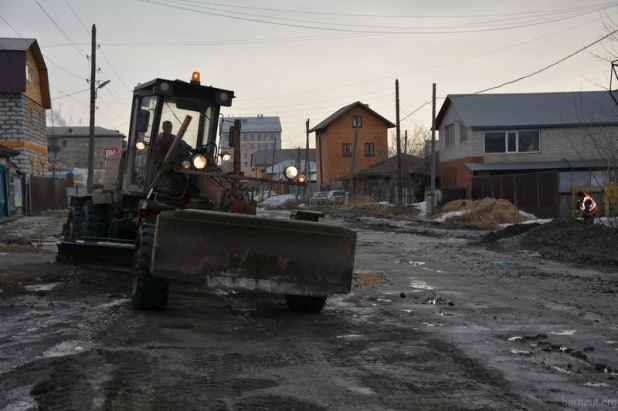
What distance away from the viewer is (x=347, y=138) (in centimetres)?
7931

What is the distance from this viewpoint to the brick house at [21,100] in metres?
38.2

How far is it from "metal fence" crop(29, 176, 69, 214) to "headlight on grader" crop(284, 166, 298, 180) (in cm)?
3371

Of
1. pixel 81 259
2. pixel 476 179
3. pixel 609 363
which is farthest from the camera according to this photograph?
pixel 476 179

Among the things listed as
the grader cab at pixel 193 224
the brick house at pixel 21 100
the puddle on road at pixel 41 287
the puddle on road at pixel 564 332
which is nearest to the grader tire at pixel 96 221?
the grader cab at pixel 193 224

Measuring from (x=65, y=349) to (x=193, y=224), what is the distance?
1.94 m

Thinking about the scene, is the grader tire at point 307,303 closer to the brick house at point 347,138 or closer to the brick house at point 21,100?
the brick house at point 21,100

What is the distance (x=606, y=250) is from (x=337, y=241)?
958 centimetres

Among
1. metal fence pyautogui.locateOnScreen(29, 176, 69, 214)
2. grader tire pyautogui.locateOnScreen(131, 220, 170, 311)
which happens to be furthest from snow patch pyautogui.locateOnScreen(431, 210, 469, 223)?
grader tire pyautogui.locateOnScreen(131, 220, 170, 311)

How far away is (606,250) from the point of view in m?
15.1

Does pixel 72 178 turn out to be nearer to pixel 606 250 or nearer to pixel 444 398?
pixel 606 250

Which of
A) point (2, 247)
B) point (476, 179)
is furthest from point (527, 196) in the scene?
point (2, 247)

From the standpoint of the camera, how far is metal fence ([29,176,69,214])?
3959 cm

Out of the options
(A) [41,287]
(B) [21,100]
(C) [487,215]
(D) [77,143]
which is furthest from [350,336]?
(D) [77,143]

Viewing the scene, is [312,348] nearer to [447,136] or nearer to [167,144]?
[167,144]
